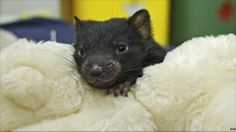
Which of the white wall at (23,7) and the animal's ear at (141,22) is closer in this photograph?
the animal's ear at (141,22)

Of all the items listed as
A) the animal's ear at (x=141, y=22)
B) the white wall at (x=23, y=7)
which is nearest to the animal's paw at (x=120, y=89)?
the animal's ear at (x=141, y=22)

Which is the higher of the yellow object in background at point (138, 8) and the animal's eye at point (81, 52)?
the animal's eye at point (81, 52)

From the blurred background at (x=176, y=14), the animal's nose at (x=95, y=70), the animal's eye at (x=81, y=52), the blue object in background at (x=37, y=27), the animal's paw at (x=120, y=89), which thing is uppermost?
the animal's nose at (x=95, y=70)

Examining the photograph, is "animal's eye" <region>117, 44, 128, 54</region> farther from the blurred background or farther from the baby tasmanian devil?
the blurred background

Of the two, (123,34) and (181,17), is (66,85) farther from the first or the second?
(181,17)

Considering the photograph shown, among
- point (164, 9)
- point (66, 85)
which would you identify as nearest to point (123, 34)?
point (66, 85)

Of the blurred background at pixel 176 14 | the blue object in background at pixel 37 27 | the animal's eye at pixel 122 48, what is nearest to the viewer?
the animal's eye at pixel 122 48

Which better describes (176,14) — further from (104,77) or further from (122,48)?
(104,77)

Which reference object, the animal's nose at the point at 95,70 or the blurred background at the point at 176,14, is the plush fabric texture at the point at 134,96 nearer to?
the animal's nose at the point at 95,70
